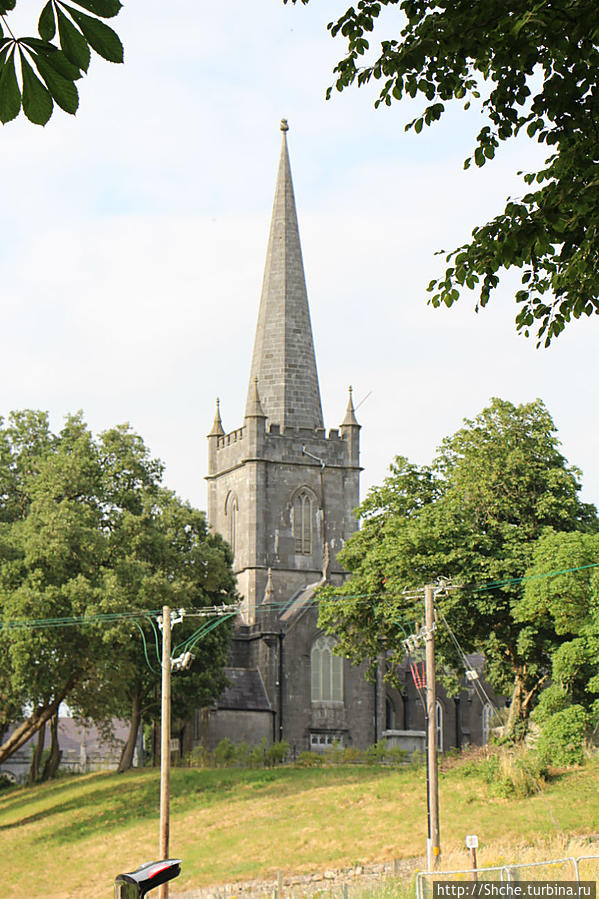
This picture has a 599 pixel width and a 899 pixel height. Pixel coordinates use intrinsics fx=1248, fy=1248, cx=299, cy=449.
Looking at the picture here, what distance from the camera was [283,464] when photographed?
6888 cm

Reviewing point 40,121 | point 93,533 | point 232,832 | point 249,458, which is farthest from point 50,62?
point 249,458

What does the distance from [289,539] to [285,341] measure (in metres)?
11.6

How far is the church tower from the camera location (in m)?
67.2

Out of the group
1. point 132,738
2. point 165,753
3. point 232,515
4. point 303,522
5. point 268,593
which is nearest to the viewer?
point 165,753

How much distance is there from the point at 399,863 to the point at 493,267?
23690 millimetres

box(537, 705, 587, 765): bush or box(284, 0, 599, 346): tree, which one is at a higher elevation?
box(284, 0, 599, 346): tree

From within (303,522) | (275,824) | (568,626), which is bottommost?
(275,824)

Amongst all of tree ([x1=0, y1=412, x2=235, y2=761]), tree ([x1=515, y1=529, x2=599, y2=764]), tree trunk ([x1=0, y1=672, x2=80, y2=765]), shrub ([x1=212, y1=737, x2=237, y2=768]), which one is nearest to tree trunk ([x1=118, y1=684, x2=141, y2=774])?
tree ([x1=0, y1=412, x2=235, y2=761])

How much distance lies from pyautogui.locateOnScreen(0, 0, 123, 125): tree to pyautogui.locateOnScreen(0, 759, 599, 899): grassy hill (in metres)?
23.9

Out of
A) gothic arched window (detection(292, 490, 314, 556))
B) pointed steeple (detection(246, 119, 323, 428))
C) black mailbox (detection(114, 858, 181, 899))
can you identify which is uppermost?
pointed steeple (detection(246, 119, 323, 428))

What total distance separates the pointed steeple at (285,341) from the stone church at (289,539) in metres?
0.06

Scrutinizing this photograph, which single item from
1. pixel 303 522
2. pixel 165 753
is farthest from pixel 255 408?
pixel 165 753

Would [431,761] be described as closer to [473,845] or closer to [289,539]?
[473,845]

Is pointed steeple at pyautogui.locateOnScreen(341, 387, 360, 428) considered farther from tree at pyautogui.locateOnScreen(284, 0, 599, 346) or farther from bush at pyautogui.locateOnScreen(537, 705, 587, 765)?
tree at pyautogui.locateOnScreen(284, 0, 599, 346)
